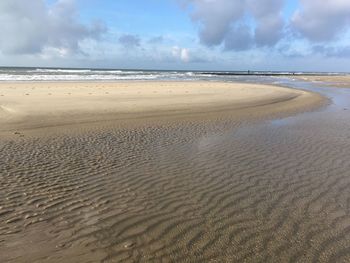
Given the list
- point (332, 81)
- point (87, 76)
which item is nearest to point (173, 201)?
point (87, 76)

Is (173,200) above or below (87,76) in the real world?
above

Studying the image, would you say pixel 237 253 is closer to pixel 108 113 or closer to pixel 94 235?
pixel 94 235

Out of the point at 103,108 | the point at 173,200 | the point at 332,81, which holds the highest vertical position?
the point at 173,200

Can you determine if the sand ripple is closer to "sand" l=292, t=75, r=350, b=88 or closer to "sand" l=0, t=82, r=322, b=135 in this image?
"sand" l=0, t=82, r=322, b=135

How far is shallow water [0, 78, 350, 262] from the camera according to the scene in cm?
458

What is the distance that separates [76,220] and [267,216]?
3021mm

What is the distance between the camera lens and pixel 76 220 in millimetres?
5324

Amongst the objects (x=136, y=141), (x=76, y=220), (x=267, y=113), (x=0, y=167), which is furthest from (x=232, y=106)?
(x=76, y=220)

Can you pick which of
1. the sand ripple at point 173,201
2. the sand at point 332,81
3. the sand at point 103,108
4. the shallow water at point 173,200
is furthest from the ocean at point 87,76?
the sand ripple at point 173,201

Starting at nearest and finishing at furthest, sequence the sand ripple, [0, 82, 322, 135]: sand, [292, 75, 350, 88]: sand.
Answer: the sand ripple < [0, 82, 322, 135]: sand < [292, 75, 350, 88]: sand

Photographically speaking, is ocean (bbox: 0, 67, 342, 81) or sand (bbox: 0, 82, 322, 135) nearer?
sand (bbox: 0, 82, 322, 135)

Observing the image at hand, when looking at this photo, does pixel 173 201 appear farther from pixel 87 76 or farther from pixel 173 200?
pixel 87 76

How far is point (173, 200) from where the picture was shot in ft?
20.5

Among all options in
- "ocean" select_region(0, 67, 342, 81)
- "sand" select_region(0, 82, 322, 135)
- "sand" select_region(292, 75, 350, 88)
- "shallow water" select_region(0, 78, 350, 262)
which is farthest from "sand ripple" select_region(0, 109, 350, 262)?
"sand" select_region(292, 75, 350, 88)
